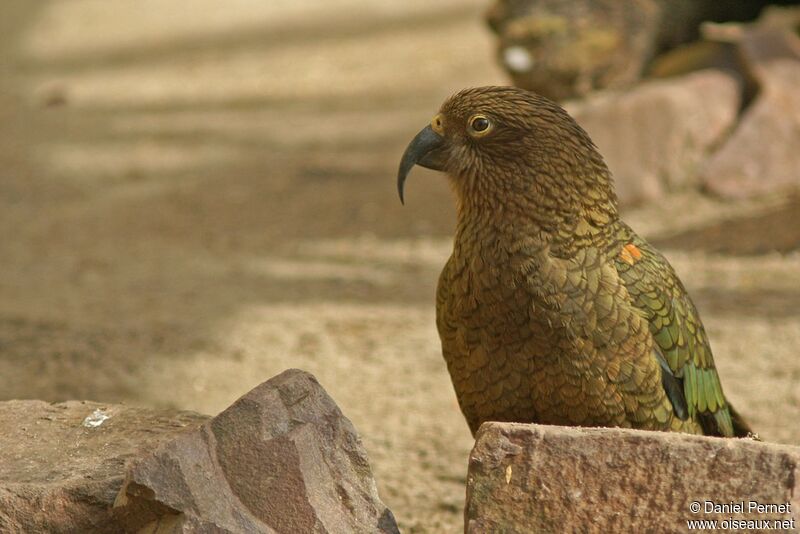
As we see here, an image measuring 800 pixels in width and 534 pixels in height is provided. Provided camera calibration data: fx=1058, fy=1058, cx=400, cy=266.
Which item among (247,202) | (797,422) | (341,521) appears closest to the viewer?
(341,521)

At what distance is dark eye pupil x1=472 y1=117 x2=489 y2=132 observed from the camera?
3492 millimetres

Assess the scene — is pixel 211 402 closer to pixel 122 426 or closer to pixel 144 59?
pixel 122 426

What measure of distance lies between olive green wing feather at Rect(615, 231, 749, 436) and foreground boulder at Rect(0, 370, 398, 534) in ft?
3.58

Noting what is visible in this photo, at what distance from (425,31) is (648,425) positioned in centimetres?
1051

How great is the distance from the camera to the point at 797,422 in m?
5.01

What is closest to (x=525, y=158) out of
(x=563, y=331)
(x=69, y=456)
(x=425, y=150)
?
(x=425, y=150)

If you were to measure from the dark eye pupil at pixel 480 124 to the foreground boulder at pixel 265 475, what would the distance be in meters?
1.05

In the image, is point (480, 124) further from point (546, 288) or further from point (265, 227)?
point (265, 227)

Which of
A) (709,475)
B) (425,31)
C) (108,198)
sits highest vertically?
(425,31)

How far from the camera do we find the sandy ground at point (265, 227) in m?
5.45

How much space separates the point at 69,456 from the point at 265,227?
5.35 meters

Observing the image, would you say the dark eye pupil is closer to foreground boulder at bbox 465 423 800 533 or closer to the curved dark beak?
the curved dark beak

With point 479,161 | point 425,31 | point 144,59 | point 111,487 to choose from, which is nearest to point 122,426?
point 111,487

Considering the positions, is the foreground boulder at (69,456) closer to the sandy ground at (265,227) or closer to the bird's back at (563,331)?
the bird's back at (563,331)
